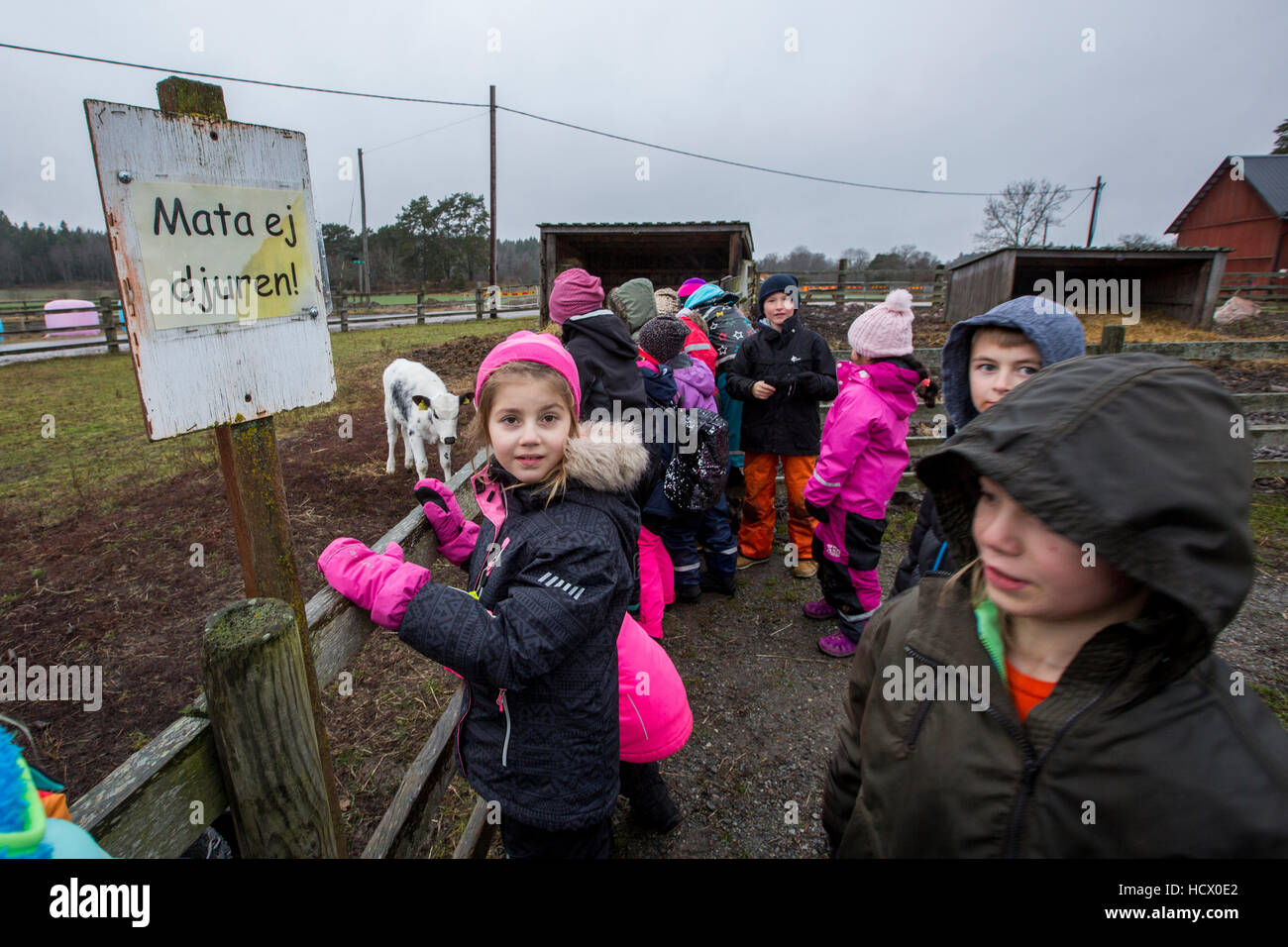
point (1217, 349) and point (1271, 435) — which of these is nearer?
point (1271, 435)

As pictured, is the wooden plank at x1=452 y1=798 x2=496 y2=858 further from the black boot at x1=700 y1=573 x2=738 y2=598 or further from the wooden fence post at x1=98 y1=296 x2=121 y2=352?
the wooden fence post at x1=98 y1=296 x2=121 y2=352

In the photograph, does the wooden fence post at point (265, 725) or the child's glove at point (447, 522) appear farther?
the child's glove at point (447, 522)

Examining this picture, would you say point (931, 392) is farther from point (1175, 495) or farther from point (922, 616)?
point (1175, 495)

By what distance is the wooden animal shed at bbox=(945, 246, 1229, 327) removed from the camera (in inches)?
525

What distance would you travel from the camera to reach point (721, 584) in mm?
4730

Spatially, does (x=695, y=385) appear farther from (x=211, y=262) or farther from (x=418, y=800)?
(x=211, y=262)

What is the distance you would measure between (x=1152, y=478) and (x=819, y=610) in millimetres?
3628

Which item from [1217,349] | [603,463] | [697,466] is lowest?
[697,466]

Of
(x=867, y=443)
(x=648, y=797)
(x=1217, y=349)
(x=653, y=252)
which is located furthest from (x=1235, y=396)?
(x=653, y=252)

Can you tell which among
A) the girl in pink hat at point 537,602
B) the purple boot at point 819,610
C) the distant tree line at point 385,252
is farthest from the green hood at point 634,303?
the distant tree line at point 385,252

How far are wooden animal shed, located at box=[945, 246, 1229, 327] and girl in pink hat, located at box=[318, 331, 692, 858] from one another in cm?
1326

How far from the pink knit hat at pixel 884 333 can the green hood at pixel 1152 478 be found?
2813mm

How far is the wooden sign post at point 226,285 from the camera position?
1.13 meters

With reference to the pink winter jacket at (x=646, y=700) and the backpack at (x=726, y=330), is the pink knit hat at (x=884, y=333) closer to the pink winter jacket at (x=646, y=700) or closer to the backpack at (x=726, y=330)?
the backpack at (x=726, y=330)
